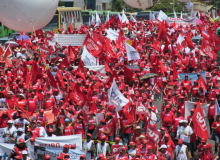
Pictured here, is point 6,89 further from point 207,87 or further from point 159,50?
point 159,50

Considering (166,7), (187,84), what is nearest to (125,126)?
(187,84)

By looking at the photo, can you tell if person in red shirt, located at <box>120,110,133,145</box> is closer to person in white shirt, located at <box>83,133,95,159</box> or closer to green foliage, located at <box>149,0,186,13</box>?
person in white shirt, located at <box>83,133,95,159</box>

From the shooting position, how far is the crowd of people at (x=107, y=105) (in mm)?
9805

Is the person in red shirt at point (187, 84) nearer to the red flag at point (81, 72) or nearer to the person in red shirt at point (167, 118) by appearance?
the person in red shirt at point (167, 118)

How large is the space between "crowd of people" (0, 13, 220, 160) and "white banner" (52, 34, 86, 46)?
0.42m

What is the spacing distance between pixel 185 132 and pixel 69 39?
970 centimetres

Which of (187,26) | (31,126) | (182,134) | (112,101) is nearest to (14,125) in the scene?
(31,126)

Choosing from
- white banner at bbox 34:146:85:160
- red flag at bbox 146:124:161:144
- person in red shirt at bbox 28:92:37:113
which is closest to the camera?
white banner at bbox 34:146:85:160

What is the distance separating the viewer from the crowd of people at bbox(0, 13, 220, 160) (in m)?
9.80

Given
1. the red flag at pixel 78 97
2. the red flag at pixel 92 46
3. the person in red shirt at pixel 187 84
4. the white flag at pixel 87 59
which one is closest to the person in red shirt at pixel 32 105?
the red flag at pixel 78 97

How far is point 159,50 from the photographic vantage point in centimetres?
2019

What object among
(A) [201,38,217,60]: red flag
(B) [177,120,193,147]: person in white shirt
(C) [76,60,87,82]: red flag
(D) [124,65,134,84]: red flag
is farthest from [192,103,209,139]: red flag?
(A) [201,38,217,60]: red flag

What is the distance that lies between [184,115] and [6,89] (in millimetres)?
5220

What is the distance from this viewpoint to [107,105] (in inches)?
474
